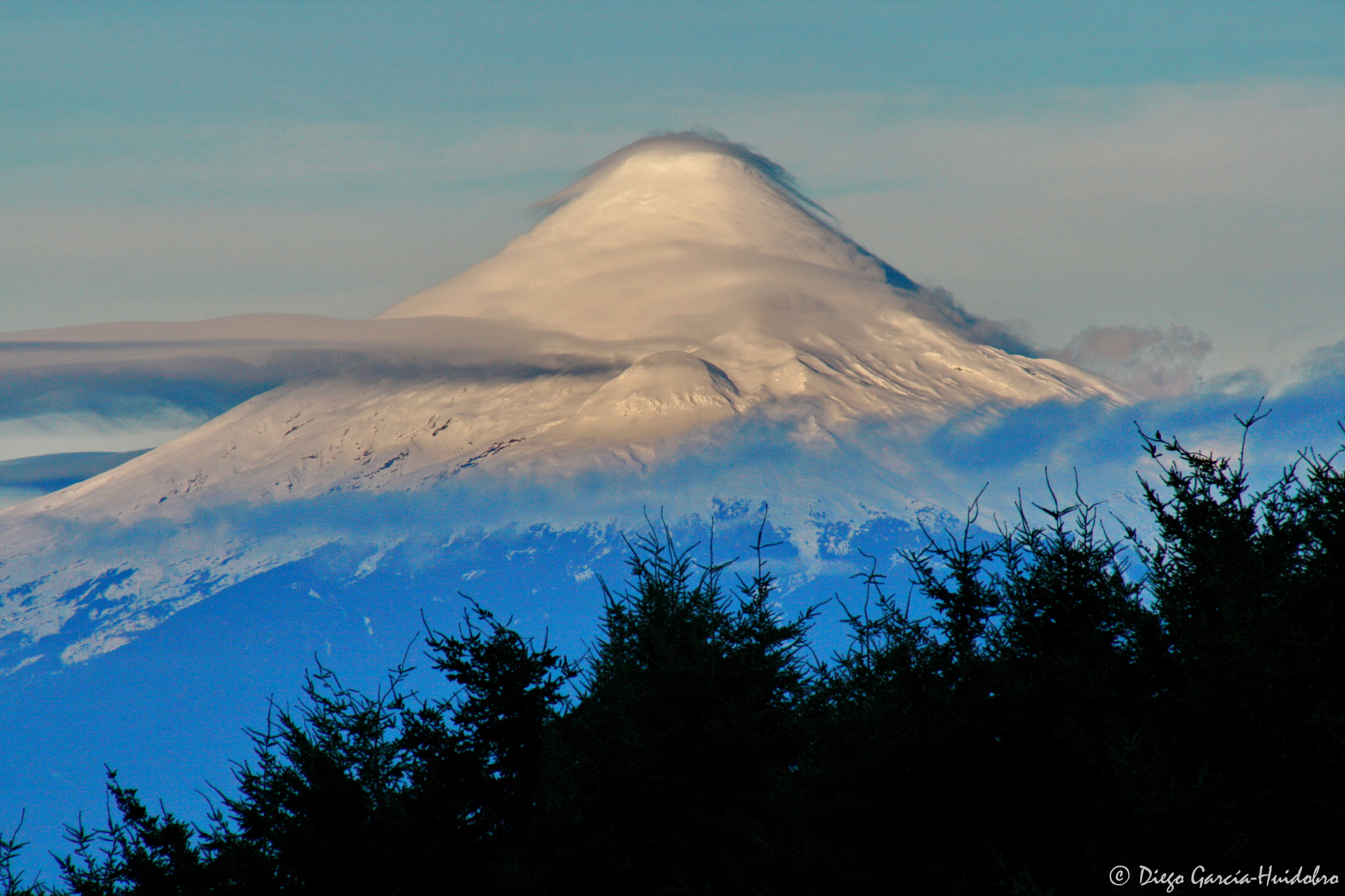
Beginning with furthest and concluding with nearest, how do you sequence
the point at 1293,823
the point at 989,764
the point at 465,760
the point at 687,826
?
the point at 465,760, the point at 687,826, the point at 989,764, the point at 1293,823

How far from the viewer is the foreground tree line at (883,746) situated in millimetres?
12672

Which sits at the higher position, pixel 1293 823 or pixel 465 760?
pixel 465 760

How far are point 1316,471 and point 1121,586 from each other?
317 cm

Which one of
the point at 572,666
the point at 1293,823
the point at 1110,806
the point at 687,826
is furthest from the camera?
the point at 572,666

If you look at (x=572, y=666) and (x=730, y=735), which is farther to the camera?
(x=572, y=666)

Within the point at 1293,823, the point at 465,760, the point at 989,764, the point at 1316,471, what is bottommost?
the point at 1293,823

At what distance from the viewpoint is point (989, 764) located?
50.2 feet

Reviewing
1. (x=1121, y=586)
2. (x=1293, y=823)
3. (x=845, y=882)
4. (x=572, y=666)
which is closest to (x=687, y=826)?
(x=845, y=882)

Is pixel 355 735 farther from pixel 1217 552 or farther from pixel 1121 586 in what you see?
pixel 1217 552

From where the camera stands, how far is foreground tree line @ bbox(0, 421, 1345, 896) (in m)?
12.7

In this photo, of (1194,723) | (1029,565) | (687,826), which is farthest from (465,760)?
(1194,723)

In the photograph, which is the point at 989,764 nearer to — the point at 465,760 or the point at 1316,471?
the point at 1316,471

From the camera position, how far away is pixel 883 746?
15.1m

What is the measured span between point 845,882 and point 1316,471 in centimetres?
889
